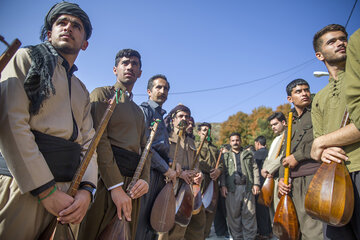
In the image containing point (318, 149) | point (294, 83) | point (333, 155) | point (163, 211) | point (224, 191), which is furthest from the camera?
point (224, 191)

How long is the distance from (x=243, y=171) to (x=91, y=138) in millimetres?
5068

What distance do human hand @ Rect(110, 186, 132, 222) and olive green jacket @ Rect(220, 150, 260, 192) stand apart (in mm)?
4577

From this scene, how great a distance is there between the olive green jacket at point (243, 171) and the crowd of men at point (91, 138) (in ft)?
10.3

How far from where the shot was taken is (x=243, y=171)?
6.17 m

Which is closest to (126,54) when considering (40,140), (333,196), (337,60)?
(40,140)

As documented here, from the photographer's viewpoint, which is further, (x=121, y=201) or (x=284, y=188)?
(x=284, y=188)

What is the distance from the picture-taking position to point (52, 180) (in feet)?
4.34

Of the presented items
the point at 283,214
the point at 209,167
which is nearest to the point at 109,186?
the point at 283,214

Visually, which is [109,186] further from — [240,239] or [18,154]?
[240,239]

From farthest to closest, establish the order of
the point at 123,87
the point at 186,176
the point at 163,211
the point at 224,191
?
1. the point at 224,191
2. the point at 186,176
3. the point at 163,211
4. the point at 123,87

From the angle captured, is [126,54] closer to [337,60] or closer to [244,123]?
[337,60]

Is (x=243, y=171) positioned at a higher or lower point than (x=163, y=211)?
higher

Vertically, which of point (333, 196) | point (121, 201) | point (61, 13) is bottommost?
point (121, 201)

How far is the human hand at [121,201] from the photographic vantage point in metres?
1.94
